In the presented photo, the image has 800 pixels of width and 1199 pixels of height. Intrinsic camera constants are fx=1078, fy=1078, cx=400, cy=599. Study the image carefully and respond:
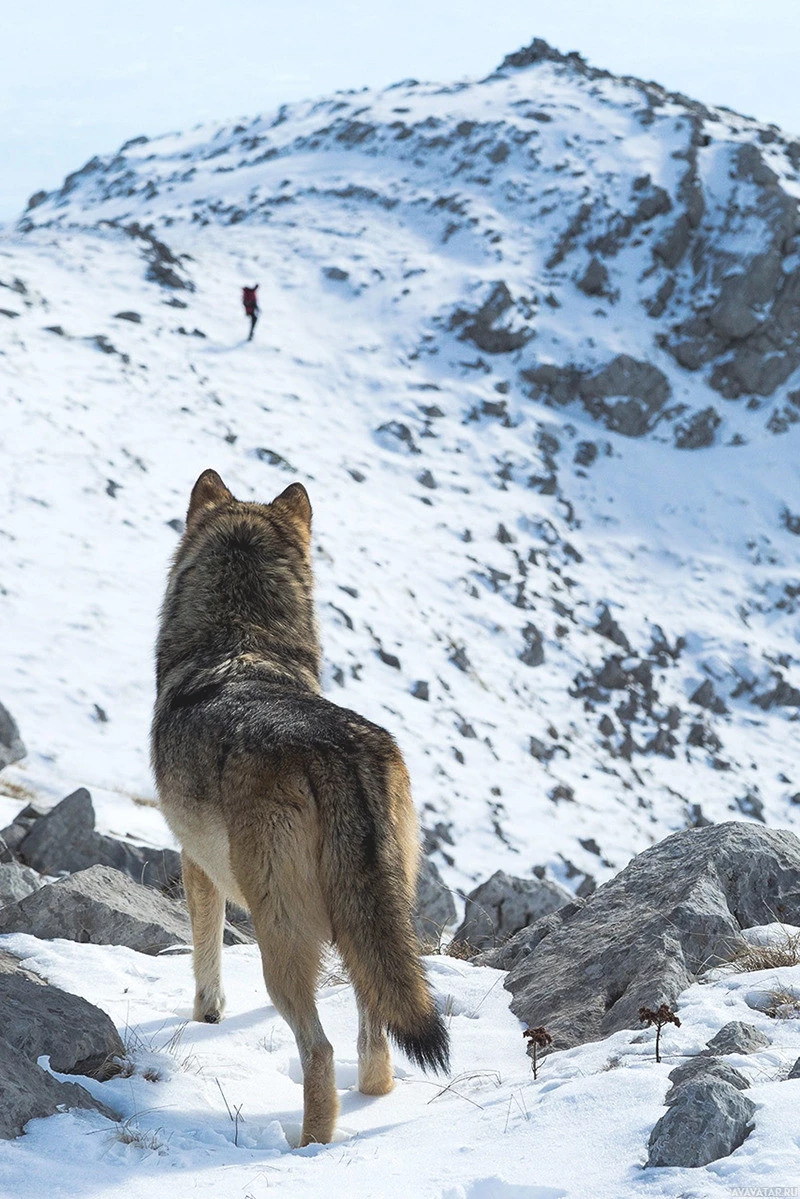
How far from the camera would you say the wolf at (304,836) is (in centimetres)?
359

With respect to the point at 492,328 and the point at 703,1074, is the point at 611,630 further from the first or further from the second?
the point at 703,1074

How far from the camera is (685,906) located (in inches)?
197

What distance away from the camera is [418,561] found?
26.6 m

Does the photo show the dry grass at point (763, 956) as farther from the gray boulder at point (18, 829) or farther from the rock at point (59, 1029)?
the gray boulder at point (18, 829)

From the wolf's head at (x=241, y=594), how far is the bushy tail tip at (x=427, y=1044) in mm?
1764

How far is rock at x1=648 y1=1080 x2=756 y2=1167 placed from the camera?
293 cm

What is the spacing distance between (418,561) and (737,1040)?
23011mm

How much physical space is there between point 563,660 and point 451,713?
611 cm

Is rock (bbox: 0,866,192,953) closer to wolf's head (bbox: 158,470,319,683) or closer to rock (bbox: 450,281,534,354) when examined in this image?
wolf's head (bbox: 158,470,319,683)

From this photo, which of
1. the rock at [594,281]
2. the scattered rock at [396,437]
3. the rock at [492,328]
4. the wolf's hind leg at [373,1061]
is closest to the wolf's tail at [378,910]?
the wolf's hind leg at [373,1061]

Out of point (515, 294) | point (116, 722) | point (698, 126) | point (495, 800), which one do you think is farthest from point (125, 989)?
point (698, 126)

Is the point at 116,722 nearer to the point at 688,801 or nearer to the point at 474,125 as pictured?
the point at 688,801

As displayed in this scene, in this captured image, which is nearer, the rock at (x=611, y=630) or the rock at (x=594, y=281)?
the rock at (x=611, y=630)

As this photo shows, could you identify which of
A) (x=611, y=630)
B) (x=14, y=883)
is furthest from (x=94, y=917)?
(x=611, y=630)
